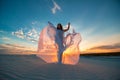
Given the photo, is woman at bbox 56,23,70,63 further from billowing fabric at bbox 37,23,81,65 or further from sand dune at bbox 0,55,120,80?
sand dune at bbox 0,55,120,80

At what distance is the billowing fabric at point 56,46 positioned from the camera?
675 cm

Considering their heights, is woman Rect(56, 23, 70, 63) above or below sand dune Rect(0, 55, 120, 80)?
above

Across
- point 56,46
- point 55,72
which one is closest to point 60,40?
point 56,46

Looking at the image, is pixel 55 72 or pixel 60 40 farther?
pixel 60 40

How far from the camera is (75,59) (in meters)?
7.00

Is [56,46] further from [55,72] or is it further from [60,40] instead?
[55,72]

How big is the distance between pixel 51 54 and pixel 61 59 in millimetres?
593

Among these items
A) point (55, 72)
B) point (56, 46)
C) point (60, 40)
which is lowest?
point (55, 72)

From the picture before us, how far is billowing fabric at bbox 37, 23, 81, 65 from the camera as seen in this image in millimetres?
6746

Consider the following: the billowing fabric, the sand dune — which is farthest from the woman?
the sand dune

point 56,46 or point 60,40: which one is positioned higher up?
point 60,40

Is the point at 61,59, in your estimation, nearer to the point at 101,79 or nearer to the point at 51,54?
the point at 51,54

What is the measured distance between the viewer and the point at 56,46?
6.76 m

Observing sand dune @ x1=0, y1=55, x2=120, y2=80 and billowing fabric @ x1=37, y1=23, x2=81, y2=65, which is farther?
billowing fabric @ x1=37, y1=23, x2=81, y2=65
